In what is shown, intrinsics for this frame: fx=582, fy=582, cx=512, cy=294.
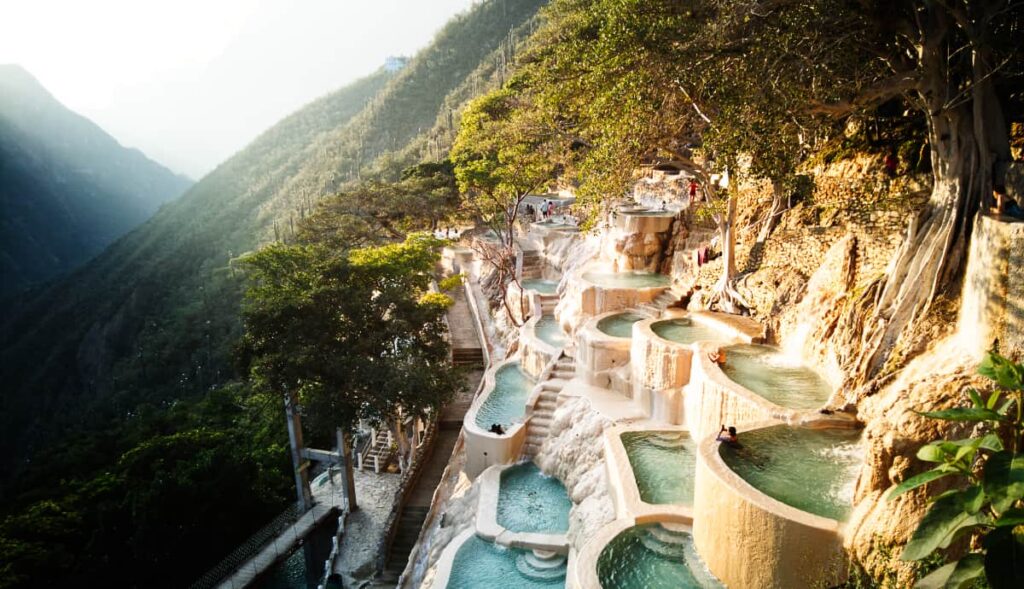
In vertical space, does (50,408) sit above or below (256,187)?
below

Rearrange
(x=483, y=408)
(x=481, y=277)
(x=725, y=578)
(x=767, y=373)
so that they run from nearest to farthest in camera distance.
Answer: (x=725, y=578) < (x=767, y=373) < (x=483, y=408) < (x=481, y=277)

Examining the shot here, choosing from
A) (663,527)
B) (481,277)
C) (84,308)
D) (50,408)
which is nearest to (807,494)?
(663,527)

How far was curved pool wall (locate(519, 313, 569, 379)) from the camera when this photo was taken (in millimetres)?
17484

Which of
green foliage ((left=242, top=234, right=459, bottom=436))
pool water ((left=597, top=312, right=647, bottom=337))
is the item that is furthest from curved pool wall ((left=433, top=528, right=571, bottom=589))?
pool water ((left=597, top=312, right=647, bottom=337))

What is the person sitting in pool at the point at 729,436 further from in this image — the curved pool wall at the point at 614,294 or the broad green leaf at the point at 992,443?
the curved pool wall at the point at 614,294

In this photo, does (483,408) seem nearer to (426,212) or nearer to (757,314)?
(757,314)

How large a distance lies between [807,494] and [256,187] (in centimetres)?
8661

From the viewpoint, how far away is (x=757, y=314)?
14.0 m

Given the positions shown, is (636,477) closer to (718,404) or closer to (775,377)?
(718,404)

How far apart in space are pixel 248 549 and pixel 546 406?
344 inches

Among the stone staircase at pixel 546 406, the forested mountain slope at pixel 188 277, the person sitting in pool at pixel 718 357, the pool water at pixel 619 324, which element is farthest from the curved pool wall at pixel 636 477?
the forested mountain slope at pixel 188 277

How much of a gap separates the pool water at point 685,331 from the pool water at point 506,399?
4.22 m

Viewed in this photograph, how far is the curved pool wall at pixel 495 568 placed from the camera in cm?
1012

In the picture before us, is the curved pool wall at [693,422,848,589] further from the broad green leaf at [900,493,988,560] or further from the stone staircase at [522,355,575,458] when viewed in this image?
the stone staircase at [522,355,575,458]
